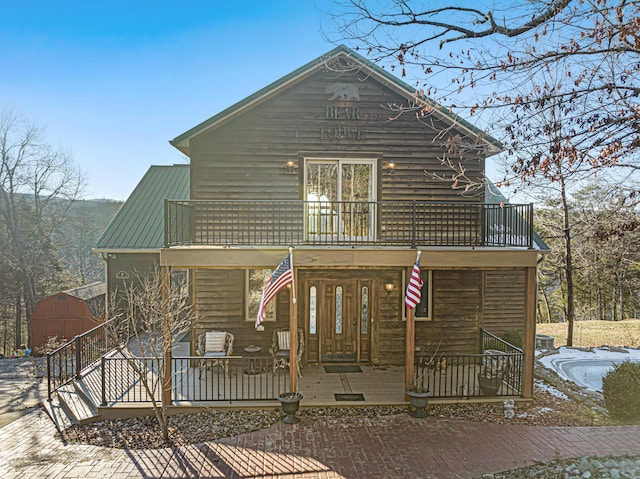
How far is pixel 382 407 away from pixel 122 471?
4789mm

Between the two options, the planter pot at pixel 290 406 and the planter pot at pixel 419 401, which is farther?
the planter pot at pixel 419 401

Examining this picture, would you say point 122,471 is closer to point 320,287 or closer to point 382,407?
point 382,407

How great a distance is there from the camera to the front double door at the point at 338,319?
1126 centimetres

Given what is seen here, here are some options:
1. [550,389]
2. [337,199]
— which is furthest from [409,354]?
[337,199]

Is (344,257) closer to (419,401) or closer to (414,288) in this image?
(414,288)

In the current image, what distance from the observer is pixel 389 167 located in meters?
11.0

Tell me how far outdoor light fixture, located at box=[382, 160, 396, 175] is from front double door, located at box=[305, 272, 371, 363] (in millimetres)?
2927

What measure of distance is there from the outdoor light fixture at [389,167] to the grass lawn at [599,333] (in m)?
11.7

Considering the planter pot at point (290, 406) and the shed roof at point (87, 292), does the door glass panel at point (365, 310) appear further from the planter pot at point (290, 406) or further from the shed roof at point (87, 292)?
the shed roof at point (87, 292)

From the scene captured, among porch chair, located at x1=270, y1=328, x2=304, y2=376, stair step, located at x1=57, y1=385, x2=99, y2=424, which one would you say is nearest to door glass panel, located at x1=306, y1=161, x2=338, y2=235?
porch chair, located at x1=270, y1=328, x2=304, y2=376

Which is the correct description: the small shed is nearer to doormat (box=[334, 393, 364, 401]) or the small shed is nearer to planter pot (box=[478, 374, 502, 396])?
doormat (box=[334, 393, 364, 401])

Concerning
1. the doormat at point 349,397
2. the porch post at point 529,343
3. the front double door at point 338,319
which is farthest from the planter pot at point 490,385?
the front double door at point 338,319

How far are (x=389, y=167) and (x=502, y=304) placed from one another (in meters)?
7.89

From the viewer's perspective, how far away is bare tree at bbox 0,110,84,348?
21.4m
